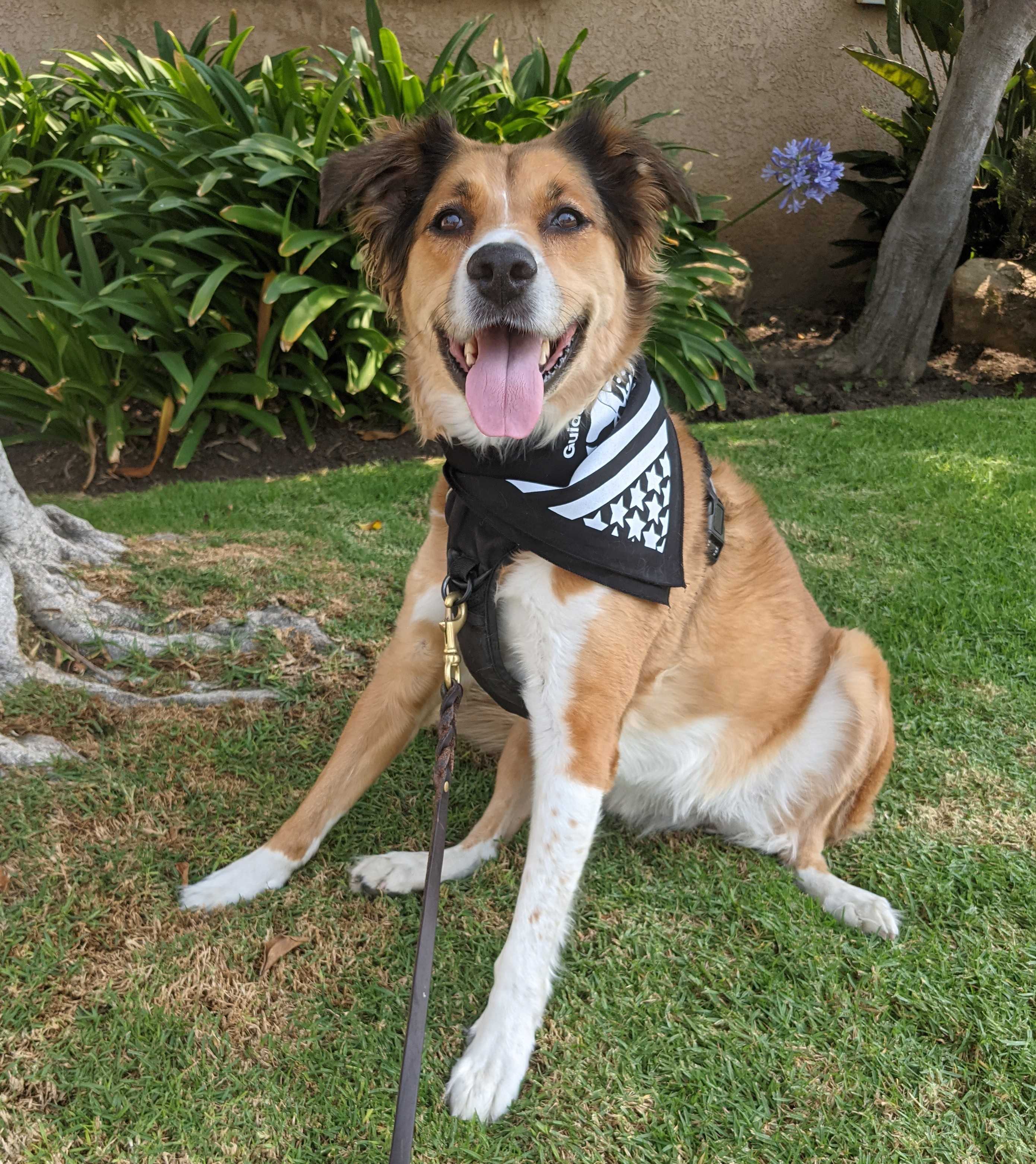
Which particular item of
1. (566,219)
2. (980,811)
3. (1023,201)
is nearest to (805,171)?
(1023,201)

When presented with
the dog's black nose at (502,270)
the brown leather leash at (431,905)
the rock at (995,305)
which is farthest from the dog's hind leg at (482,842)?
the rock at (995,305)

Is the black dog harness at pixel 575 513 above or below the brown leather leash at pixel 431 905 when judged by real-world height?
above

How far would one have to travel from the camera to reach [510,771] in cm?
252

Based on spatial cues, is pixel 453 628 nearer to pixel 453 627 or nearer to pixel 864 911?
pixel 453 627

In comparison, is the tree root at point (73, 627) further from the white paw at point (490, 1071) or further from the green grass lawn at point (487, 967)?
the white paw at point (490, 1071)

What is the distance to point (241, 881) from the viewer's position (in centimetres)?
222

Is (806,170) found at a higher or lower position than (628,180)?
higher

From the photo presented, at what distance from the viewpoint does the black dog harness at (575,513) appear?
6.49ft

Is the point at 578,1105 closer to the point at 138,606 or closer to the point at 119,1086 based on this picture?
the point at 119,1086

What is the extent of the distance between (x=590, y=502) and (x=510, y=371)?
0.37 meters

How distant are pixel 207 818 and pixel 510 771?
35.2 inches

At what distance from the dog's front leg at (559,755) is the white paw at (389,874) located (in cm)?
41

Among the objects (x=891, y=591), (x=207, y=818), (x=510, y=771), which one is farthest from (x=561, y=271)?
(x=891, y=591)

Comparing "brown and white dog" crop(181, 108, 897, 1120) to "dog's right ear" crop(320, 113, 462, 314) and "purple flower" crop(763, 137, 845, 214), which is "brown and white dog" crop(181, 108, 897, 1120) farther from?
"purple flower" crop(763, 137, 845, 214)
